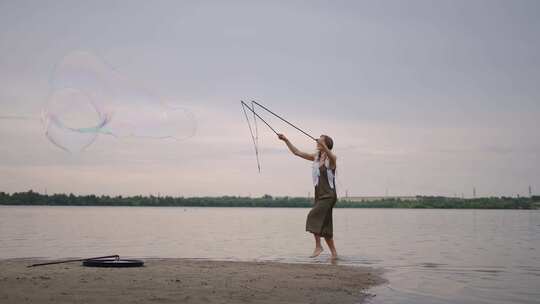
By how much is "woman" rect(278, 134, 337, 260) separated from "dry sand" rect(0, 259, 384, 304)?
238cm

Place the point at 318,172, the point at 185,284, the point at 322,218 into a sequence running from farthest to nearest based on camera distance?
the point at 318,172
the point at 322,218
the point at 185,284

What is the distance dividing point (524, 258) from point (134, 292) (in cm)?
1241

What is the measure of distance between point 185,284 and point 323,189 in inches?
252

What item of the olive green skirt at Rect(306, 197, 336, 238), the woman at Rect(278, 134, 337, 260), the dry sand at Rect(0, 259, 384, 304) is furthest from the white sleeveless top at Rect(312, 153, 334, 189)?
the dry sand at Rect(0, 259, 384, 304)

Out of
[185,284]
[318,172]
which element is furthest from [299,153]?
[185,284]

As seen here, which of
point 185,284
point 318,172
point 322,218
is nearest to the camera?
point 185,284

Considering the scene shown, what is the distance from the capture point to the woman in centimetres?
1598

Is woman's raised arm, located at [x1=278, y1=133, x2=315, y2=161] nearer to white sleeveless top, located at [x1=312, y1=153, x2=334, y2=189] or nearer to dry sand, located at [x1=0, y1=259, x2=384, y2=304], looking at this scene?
white sleeveless top, located at [x1=312, y1=153, x2=334, y2=189]

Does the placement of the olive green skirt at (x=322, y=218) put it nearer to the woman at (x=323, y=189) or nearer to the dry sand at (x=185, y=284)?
the woman at (x=323, y=189)

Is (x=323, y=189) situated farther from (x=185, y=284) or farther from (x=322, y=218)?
(x=185, y=284)

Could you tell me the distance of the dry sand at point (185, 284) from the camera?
9273 mm

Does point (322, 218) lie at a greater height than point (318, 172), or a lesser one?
lesser

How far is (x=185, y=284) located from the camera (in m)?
10.5

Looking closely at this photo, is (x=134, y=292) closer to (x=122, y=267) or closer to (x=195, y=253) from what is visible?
(x=122, y=267)
